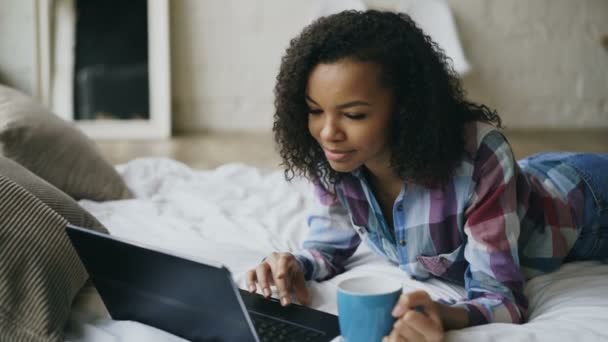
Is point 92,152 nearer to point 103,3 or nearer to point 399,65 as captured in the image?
point 399,65

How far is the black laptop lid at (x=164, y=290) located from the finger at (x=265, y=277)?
0.15 meters

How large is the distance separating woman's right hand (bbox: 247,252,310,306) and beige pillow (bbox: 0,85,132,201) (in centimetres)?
75

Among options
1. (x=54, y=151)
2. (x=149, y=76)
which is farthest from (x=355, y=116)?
(x=149, y=76)

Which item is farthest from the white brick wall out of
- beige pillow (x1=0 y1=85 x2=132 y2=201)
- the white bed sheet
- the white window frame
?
beige pillow (x1=0 y1=85 x2=132 y2=201)

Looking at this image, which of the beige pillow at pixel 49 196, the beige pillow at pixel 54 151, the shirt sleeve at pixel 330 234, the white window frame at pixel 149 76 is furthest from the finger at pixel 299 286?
the white window frame at pixel 149 76

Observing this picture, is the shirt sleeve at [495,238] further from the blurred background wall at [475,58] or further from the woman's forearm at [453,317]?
the blurred background wall at [475,58]

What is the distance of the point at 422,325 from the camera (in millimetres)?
785

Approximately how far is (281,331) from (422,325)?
0.19 meters

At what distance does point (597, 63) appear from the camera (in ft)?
12.7

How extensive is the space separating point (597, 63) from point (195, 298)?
11.9 feet

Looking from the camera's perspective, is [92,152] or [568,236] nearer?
[568,236]

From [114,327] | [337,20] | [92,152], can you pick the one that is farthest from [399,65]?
[92,152]

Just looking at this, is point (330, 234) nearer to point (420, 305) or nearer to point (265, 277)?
point (265, 277)

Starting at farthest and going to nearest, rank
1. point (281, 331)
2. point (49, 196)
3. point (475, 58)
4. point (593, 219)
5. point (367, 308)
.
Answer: point (475, 58)
point (593, 219)
point (49, 196)
point (281, 331)
point (367, 308)
